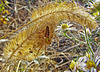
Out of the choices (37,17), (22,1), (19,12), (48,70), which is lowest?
(48,70)

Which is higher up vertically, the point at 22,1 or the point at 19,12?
the point at 22,1

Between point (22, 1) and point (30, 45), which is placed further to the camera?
point (22, 1)

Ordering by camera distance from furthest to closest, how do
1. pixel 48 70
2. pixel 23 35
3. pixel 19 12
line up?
1. pixel 19 12
2. pixel 48 70
3. pixel 23 35

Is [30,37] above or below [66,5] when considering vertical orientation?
below

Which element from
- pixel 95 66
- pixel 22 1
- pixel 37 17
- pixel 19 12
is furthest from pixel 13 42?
pixel 22 1

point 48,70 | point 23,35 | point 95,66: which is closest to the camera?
point 23,35

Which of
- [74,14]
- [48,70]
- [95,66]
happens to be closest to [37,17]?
[74,14]

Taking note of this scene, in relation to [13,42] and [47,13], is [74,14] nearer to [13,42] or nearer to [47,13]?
[47,13]

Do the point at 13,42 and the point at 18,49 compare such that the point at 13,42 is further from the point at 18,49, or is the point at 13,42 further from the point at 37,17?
the point at 37,17

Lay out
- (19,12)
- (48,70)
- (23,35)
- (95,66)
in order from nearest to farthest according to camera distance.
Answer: (23,35) → (95,66) → (48,70) → (19,12)
